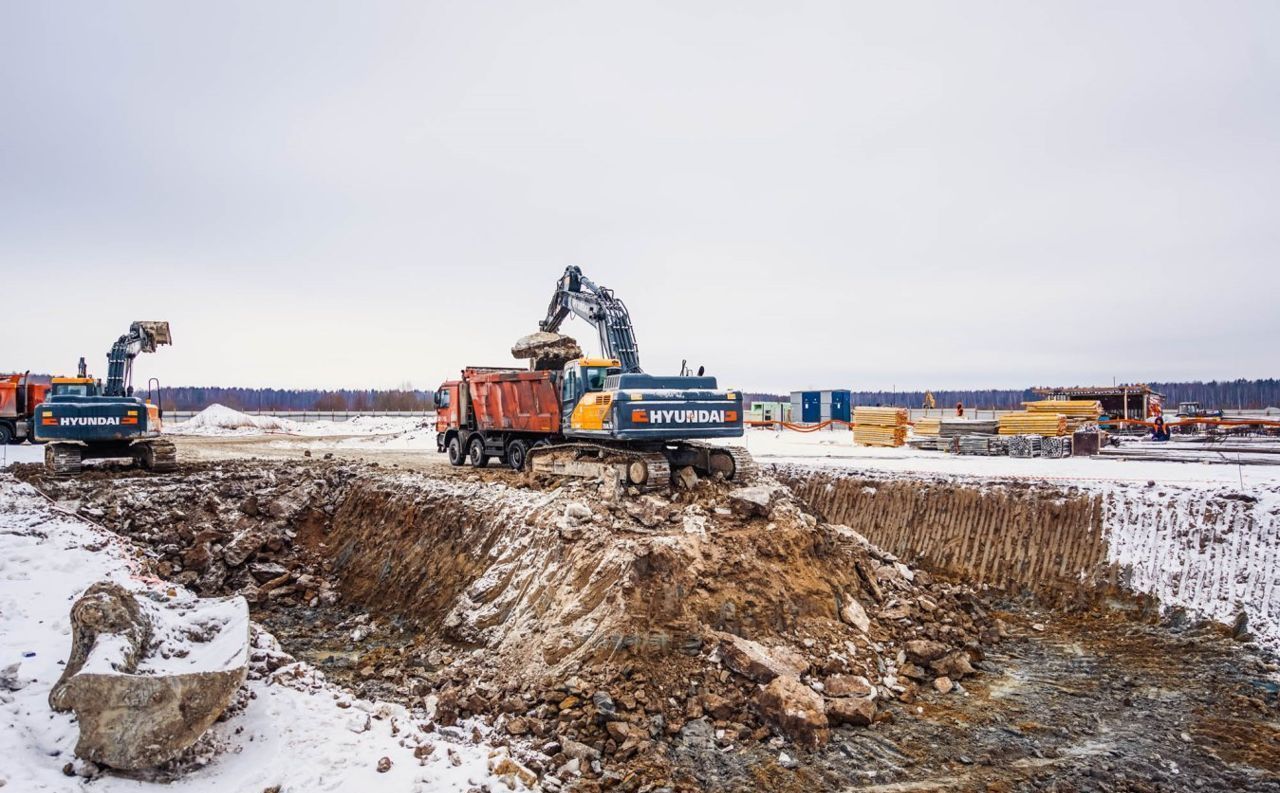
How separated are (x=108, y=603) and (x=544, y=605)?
14.9ft

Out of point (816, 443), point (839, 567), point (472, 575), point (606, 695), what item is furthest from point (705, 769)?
point (816, 443)

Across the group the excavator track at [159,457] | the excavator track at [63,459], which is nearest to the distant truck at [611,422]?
the excavator track at [159,457]

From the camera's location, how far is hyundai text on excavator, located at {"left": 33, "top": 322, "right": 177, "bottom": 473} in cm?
A: 1772

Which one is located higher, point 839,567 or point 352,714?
point 839,567

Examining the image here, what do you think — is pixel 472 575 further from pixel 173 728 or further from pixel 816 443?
pixel 816 443

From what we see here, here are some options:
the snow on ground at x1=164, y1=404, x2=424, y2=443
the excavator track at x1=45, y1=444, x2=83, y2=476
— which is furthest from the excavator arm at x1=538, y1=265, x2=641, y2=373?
the snow on ground at x1=164, y1=404, x2=424, y2=443

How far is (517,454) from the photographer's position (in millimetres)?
16797

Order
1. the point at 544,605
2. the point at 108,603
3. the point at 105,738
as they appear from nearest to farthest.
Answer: the point at 105,738 → the point at 108,603 → the point at 544,605

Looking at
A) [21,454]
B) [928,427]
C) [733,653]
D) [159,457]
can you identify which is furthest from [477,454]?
[21,454]

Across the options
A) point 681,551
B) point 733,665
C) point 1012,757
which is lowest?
point 1012,757

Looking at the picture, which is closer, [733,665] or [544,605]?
[733,665]

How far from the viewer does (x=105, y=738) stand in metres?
5.90

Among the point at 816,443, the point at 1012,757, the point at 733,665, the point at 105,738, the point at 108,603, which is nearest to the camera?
the point at 105,738

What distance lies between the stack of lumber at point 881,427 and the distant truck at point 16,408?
99.8ft
